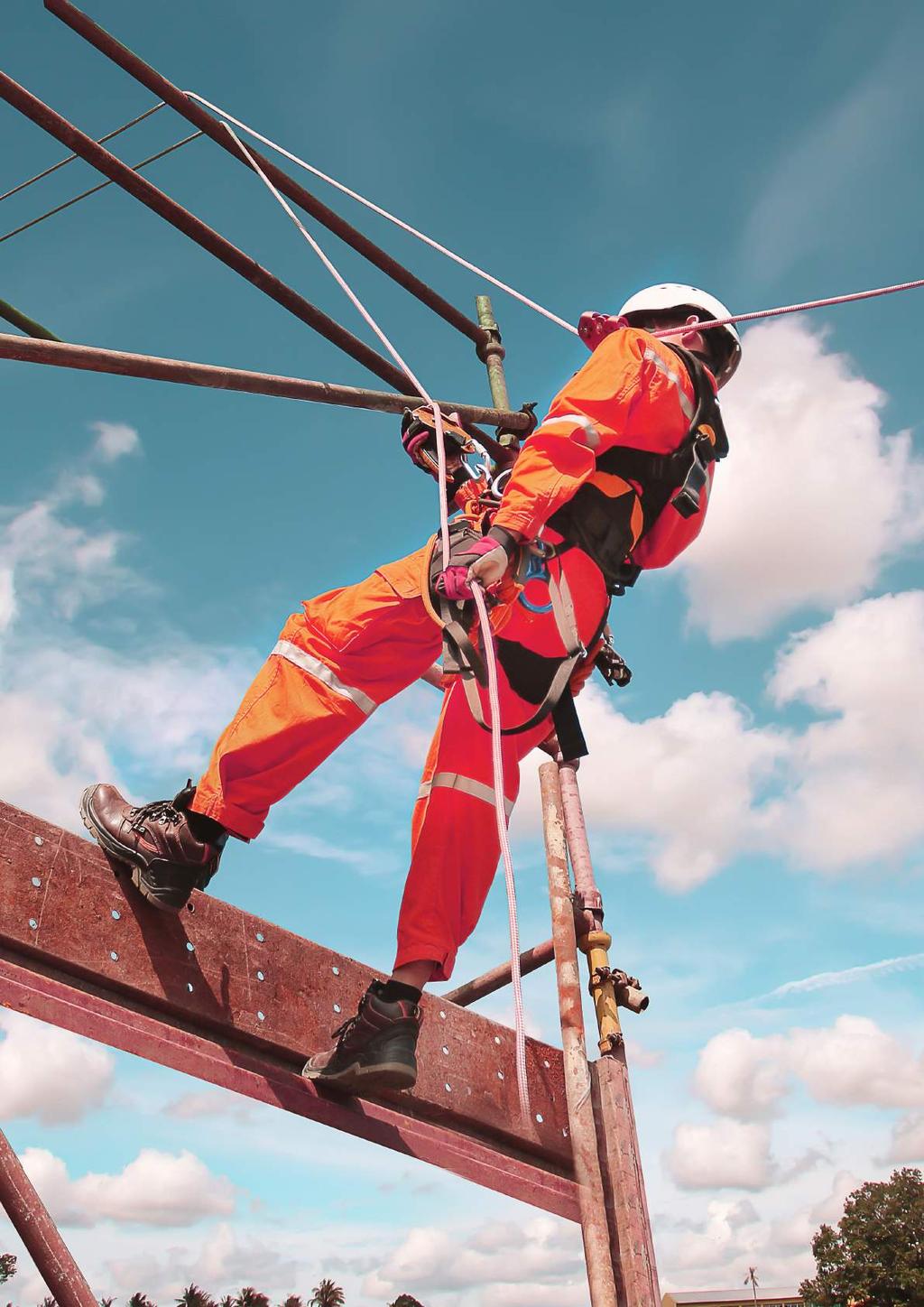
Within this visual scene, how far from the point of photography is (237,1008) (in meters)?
3.26

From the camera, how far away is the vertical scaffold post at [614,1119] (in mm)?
3600

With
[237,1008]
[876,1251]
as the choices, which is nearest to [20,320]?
[237,1008]

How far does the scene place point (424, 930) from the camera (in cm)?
338

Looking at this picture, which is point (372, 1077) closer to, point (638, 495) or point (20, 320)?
point (638, 495)

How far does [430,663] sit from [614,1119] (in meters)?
1.78

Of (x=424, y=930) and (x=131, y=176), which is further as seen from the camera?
(x=131, y=176)

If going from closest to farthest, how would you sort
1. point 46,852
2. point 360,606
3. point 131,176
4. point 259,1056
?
1. point 46,852
2. point 259,1056
3. point 360,606
4. point 131,176

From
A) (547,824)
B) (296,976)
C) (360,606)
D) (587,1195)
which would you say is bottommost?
(587,1195)

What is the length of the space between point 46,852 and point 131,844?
0.81ft

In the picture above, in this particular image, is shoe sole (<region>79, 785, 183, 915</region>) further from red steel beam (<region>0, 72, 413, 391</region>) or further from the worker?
red steel beam (<region>0, 72, 413, 391</region>)

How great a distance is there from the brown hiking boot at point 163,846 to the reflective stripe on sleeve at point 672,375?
205 cm

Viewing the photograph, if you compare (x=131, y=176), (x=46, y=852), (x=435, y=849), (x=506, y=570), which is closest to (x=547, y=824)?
(x=435, y=849)

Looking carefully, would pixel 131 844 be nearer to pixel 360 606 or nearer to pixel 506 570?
pixel 360 606

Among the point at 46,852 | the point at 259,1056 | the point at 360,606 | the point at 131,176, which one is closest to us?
the point at 46,852
